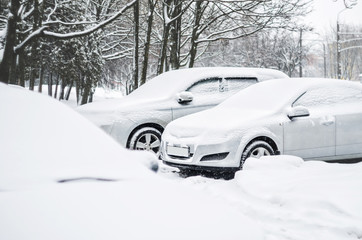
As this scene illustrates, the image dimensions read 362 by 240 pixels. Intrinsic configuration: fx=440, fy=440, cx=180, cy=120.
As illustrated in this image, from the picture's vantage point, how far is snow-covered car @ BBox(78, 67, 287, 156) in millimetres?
7773

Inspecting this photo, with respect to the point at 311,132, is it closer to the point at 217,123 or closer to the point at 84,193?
the point at 217,123

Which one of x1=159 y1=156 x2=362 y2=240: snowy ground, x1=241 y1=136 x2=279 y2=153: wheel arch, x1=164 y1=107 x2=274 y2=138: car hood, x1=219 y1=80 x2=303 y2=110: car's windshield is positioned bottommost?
x1=159 y1=156 x2=362 y2=240: snowy ground

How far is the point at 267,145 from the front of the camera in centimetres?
654

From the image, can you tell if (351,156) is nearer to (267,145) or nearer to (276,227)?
(267,145)

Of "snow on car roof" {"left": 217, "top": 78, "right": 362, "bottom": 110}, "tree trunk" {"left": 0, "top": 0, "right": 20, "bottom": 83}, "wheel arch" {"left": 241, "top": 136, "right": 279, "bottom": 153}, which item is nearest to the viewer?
"wheel arch" {"left": 241, "top": 136, "right": 279, "bottom": 153}

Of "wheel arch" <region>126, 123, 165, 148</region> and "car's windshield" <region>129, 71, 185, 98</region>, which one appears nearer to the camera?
"wheel arch" <region>126, 123, 165, 148</region>

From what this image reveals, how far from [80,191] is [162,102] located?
617 cm

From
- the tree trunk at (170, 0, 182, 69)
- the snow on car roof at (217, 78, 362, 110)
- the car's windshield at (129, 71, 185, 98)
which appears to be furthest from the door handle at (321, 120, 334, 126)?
the tree trunk at (170, 0, 182, 69)

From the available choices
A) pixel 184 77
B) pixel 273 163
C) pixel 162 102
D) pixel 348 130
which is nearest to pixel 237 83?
pixel 184 77

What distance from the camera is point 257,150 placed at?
6.52m

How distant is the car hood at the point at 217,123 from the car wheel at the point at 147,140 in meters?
0.88

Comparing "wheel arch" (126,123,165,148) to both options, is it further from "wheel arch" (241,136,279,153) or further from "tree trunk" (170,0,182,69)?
"tree trunk" (170,0,182,69)

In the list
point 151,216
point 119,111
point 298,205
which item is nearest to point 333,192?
point 298,205

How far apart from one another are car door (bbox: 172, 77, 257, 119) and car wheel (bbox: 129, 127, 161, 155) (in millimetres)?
538
